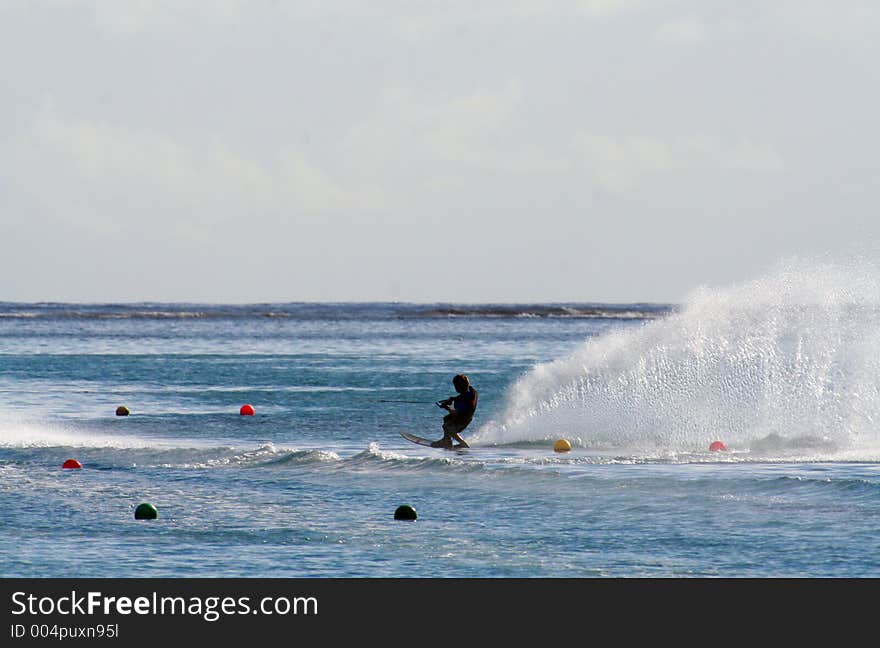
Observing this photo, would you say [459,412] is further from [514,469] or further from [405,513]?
[405,513]

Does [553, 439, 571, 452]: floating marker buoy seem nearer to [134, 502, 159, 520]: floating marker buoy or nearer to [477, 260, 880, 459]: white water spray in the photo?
[477, 260, 880, 459]: white water spray

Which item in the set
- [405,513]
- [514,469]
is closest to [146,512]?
[405,513]

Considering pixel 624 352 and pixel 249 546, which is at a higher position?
pixel 624 352

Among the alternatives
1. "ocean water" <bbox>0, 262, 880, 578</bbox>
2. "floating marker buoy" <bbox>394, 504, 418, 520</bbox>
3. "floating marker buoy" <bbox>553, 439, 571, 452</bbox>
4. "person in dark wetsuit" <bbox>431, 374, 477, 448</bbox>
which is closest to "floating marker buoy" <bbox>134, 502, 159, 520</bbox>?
"ocean water" <bbox>0, 262, 880, 578</bbox>

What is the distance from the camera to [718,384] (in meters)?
33.0

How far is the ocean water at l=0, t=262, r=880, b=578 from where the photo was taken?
656 inches

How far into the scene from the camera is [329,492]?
72.3 ft

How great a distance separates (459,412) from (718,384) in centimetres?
792

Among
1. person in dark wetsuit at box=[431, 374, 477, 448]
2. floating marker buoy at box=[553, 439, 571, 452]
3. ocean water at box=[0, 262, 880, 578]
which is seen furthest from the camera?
person in dark wetsuit at box=[431, 374, 477, 448]

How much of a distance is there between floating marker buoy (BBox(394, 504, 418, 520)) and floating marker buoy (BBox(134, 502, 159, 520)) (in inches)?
131

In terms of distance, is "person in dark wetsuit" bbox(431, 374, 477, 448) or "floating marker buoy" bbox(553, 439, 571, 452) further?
"person in dark wetsuit" bbox(431, 374, 477, 448)
